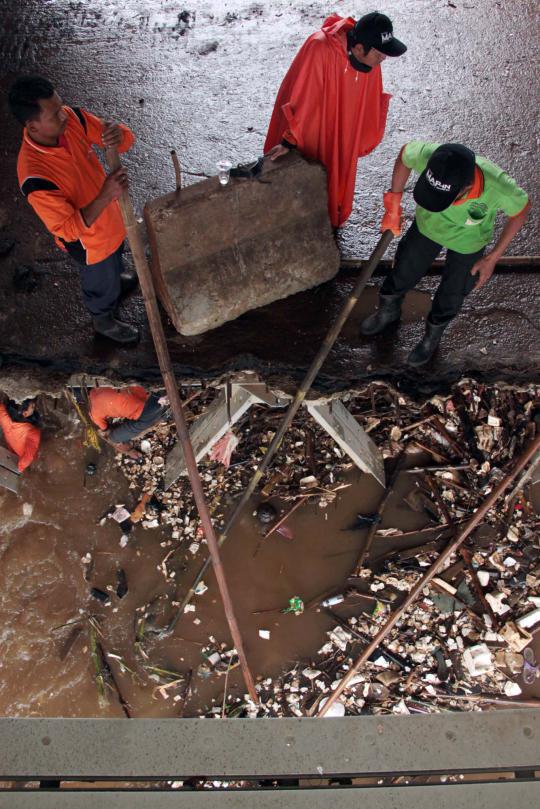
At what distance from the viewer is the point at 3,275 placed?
4594mm

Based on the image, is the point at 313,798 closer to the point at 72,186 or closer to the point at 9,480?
the point at 72,186

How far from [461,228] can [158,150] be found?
2.87 meters

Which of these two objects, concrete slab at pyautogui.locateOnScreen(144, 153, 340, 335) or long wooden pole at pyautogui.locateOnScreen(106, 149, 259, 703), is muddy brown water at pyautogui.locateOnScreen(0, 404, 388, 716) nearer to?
long wooden pole at pyautogui.locateOnScreen(106, 149, 259, 703)

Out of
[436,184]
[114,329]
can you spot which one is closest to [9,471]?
[114,329]

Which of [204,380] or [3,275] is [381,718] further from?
[3,275]

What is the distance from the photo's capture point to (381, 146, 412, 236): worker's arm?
3.44m

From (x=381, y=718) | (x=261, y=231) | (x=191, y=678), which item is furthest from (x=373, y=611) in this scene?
(x=261, y=231)

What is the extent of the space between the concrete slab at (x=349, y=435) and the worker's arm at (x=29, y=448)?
8.23 feet

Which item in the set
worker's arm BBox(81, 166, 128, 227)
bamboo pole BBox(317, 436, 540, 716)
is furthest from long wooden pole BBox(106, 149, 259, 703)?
bamboo pole BBox(317, 436, 540, 716)

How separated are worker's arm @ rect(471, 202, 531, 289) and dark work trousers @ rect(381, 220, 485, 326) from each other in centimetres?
6

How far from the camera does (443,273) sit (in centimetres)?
389

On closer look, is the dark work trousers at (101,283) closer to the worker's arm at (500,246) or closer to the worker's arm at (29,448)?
the worker's arm at (29,448)

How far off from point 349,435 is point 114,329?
6.77 ft

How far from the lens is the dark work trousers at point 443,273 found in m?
3.70
